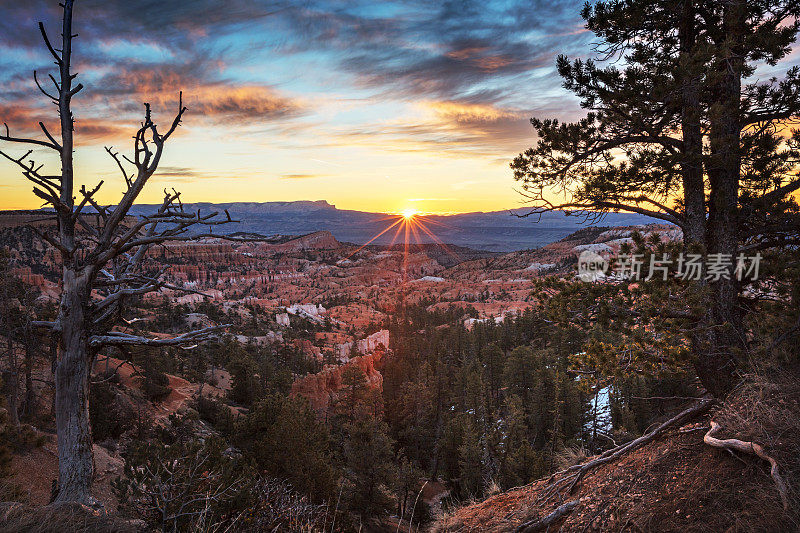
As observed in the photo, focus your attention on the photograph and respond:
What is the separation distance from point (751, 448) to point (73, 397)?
24.8 ft

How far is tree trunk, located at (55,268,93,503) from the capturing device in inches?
186

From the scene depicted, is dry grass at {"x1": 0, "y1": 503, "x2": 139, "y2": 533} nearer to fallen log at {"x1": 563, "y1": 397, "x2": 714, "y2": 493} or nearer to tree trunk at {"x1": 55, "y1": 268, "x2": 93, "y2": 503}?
tree trunk at {"x1": 55, "y1": 268, "x2": 93, "y2": 503}

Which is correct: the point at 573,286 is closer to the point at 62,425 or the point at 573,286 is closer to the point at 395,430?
the point at 62,425

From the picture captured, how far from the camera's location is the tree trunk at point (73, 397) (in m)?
4.72

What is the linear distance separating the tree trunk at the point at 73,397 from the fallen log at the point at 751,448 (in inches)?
273

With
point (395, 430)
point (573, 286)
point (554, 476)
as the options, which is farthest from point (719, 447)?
point (395, 430)

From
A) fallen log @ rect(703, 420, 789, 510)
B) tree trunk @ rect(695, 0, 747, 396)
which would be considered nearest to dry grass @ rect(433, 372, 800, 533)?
fallen log @ rect(703, 420, 789, 510)

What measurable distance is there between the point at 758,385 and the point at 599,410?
33337 mm

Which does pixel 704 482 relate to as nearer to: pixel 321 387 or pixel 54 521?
pixel 54 521

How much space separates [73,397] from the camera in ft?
16.0

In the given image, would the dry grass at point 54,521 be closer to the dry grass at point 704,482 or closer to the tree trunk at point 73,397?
the tree trunk at point 73,397

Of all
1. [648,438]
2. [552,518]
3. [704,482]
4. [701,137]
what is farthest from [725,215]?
[552,518]

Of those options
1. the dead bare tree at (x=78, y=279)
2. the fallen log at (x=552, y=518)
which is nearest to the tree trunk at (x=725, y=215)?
the fallen log at (x=552, y=518)

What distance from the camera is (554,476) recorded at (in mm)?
7375
